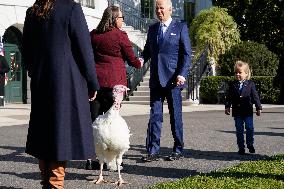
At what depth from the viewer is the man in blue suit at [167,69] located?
8070 millimetres

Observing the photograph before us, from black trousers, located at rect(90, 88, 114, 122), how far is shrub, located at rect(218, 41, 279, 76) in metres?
18.9

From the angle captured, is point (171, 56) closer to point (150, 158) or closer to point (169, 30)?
point (169, 30)

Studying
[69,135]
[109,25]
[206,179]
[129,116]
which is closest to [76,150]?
[69,135]

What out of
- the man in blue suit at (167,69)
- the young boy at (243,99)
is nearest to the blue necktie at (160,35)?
the man in blue suit at (167,69)

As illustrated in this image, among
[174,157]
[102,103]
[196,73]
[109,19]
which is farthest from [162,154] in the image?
[196,73]

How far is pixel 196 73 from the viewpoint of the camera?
80.5ft

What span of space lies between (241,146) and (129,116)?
28.5ft

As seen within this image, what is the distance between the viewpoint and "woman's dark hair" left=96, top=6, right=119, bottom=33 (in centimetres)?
704

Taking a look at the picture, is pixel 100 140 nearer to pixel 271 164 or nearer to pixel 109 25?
pixel 109 25

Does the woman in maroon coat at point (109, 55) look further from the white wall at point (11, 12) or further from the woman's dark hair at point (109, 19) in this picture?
the white wall at point (11, 12)

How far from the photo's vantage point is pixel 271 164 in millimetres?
7426

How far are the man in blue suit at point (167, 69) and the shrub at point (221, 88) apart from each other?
16492mm

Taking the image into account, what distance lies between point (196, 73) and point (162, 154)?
52.6 ft

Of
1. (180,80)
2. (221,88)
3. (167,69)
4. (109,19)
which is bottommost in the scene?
(221,88)
